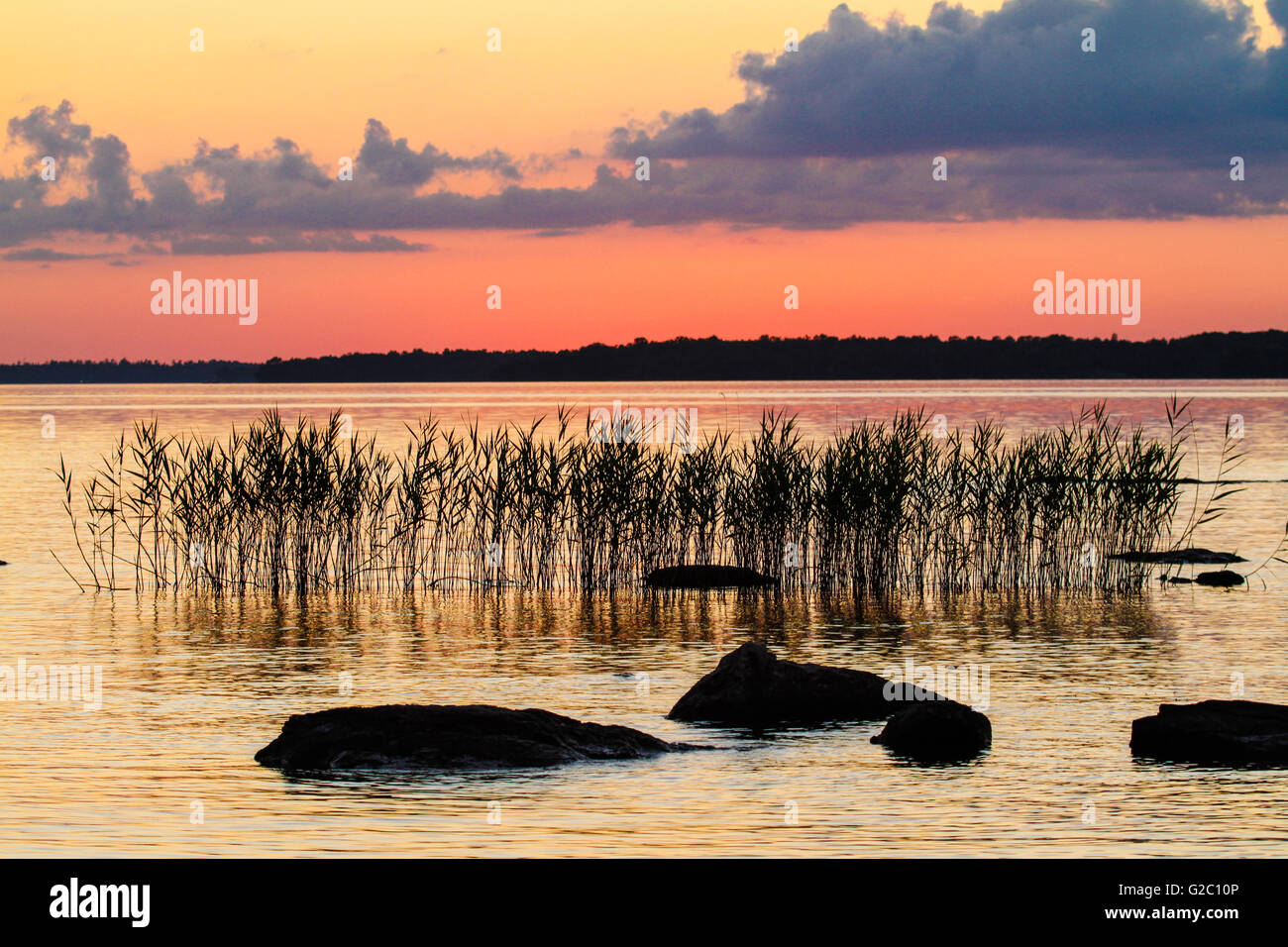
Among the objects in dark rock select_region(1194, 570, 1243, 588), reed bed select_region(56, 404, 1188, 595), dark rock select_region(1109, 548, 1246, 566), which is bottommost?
dark rock select_region(1194, 570, 1243, 588)

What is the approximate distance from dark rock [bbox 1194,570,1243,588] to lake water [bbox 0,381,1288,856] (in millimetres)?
605

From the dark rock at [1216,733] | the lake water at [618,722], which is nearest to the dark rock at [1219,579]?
the lake water at [618,722]

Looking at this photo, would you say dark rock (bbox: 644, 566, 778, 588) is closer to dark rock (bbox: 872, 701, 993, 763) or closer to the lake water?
the lake water

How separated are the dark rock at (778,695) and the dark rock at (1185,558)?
47.5 ft

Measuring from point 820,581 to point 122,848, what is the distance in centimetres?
1913

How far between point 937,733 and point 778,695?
227 centimetres

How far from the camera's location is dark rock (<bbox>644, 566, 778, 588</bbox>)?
94.5ft

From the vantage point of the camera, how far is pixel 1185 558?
32.1m

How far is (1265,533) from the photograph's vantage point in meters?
39.8

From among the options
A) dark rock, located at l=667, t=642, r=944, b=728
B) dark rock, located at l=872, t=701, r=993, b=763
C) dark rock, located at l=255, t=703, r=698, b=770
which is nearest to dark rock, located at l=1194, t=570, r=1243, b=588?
dark rock, located at l=667, t=642, r=944, b=728

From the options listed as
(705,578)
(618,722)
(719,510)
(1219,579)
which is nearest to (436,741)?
(618,722)
